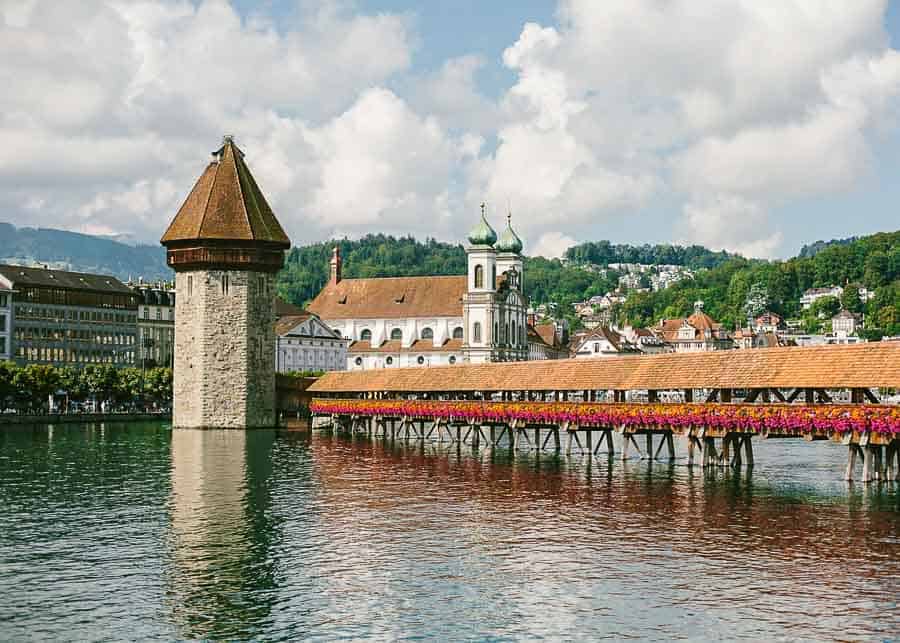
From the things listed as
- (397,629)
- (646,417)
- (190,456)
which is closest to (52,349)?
(190,456)

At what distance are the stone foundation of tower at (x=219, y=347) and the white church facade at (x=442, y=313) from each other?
50.5 metres

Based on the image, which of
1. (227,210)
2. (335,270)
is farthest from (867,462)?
(335,270)

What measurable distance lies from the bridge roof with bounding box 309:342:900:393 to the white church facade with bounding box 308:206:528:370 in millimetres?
58217

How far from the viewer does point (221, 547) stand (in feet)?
93.6

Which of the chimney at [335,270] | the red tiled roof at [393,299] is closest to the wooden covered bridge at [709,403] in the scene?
the red tiled roof at [393,299]

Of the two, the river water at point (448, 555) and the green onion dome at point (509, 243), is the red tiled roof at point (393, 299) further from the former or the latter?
the river water at point (448, 555)

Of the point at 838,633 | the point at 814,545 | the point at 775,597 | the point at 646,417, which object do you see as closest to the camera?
the point at 838,633

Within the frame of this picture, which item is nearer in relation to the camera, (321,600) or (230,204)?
(321,600)

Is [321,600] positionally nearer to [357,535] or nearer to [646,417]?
[357,535]

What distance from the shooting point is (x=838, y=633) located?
20.0 m

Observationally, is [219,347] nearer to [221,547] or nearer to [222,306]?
[222,306]

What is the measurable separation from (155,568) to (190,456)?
96.5ft

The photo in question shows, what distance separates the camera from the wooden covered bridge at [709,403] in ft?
123

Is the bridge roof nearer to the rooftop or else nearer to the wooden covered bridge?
the wooden covered bridge
